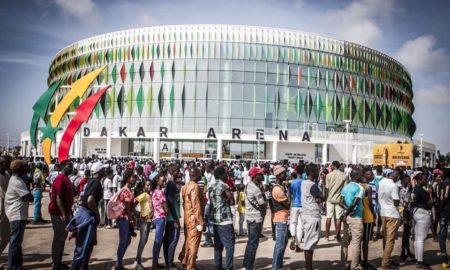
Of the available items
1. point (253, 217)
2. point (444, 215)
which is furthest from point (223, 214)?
point (444, 215)

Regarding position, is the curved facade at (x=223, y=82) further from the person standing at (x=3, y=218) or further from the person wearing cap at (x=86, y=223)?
the person wearing cap at (x=86, y=223)

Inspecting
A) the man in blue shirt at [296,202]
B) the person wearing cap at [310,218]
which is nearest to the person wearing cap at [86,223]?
the person wearing cap at [310,218]

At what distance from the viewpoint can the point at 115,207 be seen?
26.6 feet

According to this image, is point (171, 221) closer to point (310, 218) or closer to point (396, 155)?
point (310, 218)

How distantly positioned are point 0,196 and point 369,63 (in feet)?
222

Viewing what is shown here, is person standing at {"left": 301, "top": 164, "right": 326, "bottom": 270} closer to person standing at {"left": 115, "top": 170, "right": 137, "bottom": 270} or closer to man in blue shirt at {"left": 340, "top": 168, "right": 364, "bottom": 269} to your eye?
man in blue shirt at {"left": 340, "top": 168, "right": 364, "bottom": 269}

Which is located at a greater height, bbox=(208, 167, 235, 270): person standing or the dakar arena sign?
the dakar arena sign

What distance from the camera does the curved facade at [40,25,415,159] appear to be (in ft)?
197

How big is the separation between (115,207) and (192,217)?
153cm

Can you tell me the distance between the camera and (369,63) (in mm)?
68562

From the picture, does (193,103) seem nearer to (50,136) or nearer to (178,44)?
(178,44)

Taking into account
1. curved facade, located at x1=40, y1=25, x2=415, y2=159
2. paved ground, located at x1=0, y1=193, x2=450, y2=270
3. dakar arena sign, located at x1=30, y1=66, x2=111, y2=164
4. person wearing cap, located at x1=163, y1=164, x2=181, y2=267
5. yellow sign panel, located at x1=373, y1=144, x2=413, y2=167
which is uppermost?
curved facade, located at x1=40, y1=25, x2=415, y2=159

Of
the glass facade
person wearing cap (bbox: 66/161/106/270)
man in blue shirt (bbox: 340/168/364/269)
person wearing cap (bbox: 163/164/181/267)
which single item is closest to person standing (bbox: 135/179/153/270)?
person wearing cap (bbox: 163/164/181/267)

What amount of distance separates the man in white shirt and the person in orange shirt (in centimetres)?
403
